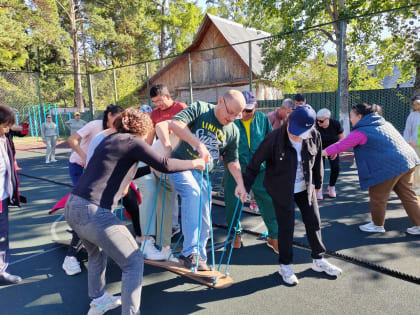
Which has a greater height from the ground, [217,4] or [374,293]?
[217,4]

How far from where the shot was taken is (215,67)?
71.4 ft

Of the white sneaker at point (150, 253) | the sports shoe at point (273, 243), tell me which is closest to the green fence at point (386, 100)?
the sports shoe at point (273, 243)

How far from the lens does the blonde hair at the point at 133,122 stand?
2.34 m

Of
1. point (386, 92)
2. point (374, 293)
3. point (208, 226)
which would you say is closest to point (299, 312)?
point (374, 293)

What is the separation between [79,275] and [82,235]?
1415 millimetres

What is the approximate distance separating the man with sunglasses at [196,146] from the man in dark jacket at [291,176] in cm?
33

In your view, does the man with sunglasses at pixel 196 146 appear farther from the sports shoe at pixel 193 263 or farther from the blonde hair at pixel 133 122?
the blonde hair at pixel 133 122

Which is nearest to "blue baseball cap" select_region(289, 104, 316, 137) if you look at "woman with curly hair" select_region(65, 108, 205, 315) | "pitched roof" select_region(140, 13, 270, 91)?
"woman with curly hair" select_region(65, 108, 205, 315)

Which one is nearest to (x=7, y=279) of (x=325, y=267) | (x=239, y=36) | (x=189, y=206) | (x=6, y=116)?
(x=6, y=116)

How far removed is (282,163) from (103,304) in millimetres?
2009

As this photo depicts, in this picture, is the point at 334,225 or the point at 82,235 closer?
the point at 82,235

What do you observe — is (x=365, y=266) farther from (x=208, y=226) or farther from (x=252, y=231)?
(x=208, y=226)

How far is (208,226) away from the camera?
3.03 m

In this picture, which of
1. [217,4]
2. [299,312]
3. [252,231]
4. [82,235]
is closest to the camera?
[82,235]
